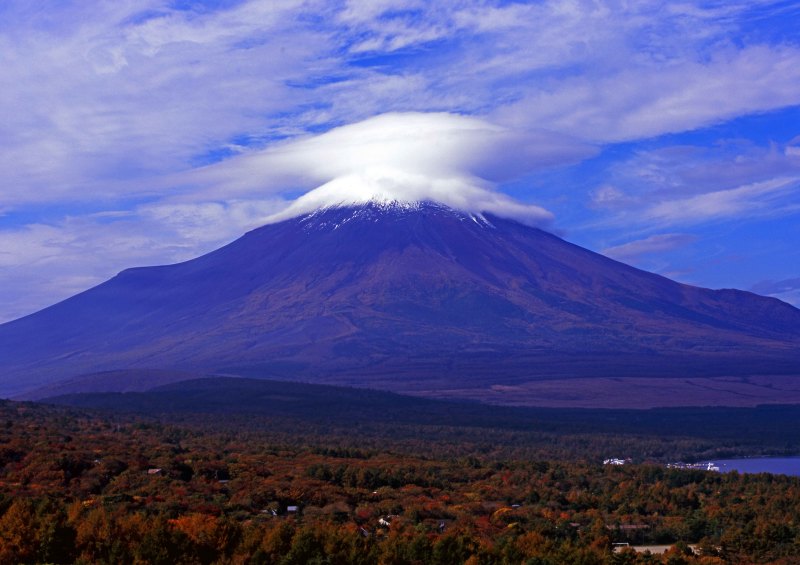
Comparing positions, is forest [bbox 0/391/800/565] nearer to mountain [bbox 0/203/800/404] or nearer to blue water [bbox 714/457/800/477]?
blue water [bbox 714/457/800/477]

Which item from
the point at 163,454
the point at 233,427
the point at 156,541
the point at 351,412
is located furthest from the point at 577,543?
the point at 351,412

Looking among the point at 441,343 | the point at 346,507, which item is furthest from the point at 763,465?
the point at 441,343

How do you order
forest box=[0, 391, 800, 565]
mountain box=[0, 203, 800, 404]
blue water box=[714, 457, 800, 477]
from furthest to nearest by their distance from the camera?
mountain box=[0, 203, 800, 404] → blue water box=[714, 457, 800, 477] → forest box=[0, 391, 800, 565]

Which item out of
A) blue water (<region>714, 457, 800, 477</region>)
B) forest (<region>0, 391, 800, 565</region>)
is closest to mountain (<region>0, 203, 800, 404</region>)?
blue water (<region>714, 457, 800, 477</region>)

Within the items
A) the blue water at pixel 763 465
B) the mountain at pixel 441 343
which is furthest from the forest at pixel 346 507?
the mountain at pixel 441 343

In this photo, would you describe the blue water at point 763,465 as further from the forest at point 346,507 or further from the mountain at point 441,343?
the mountain at point 441,343

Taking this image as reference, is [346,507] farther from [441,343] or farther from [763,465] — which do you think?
[441,343]
